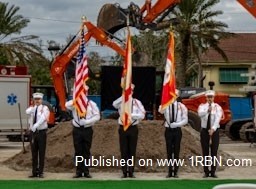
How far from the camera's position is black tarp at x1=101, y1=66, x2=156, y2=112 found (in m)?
23.8

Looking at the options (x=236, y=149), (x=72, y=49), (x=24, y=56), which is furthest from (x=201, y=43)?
(x=72, y=49)

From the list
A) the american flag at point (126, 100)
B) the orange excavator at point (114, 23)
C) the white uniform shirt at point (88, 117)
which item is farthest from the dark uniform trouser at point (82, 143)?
the orange excavator at point (114, 23)

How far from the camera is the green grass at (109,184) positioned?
44.8 feet

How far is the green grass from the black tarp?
9.36 metres

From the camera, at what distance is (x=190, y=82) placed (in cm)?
6350

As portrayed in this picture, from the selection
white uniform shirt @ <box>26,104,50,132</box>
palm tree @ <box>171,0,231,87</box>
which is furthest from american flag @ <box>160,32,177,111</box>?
palm tree @ <box>171,0,231,87</box>

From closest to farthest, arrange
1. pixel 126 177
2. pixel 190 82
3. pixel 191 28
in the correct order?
pixel 126 177
pixel 191 28
pixel 190 82

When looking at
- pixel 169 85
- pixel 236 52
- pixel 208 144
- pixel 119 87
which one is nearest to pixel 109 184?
pixel 208 144

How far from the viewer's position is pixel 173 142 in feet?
50.0

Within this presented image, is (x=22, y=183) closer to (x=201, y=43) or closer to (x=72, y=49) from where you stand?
(x=72, y=49)

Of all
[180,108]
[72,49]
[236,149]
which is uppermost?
[72,49]

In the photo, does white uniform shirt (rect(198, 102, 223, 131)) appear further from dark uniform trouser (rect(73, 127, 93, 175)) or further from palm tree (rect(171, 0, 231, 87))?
palm tree (rect(171, 0, 231, 87))

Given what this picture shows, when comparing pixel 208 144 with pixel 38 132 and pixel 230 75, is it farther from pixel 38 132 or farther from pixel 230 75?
pixel 230 75

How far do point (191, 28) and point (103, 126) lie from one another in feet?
68.7
